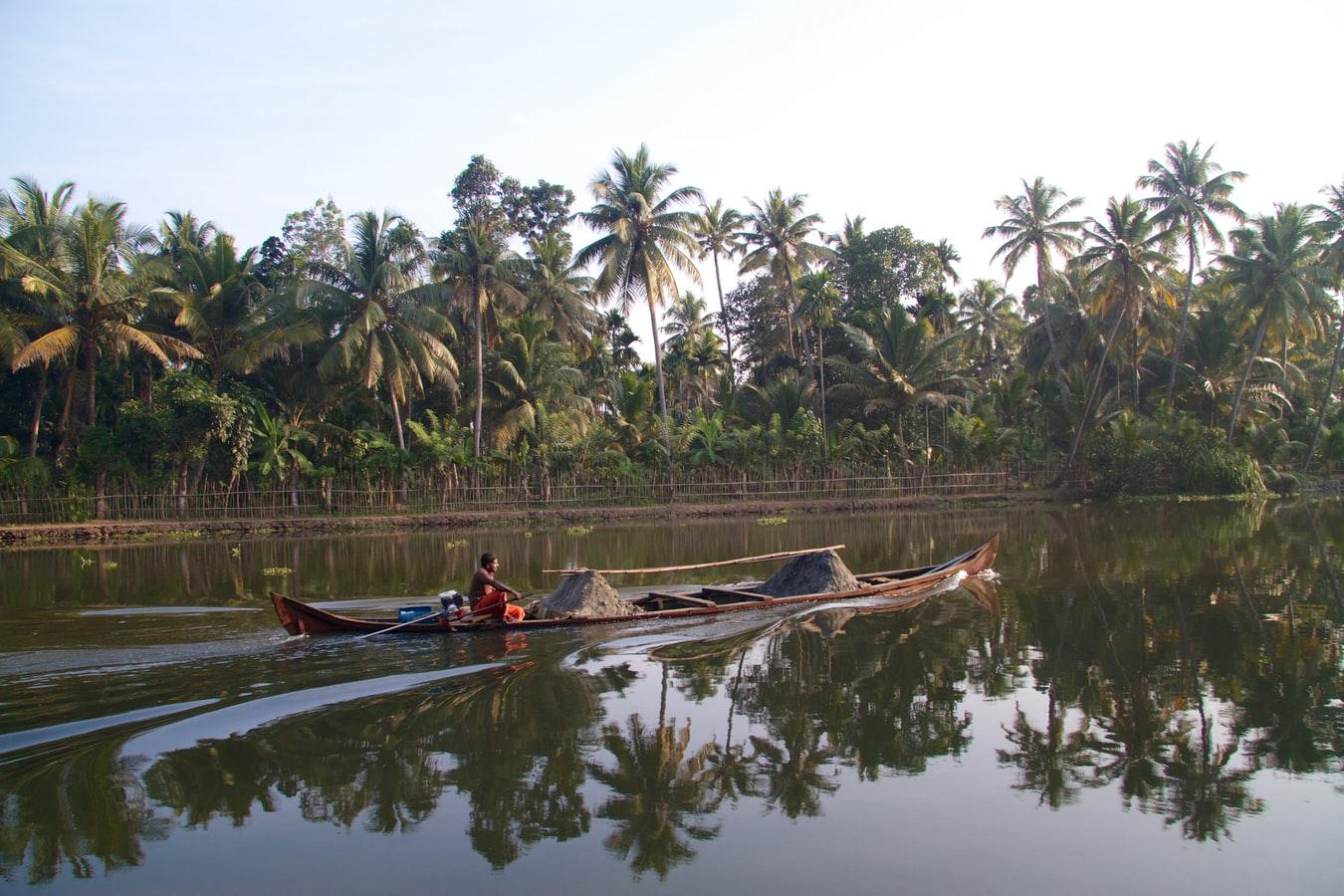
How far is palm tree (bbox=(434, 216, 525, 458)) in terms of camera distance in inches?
1040

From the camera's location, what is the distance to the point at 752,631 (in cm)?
946

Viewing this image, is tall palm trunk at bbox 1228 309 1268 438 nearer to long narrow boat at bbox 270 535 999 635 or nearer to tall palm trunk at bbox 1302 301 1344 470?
tall palm trunk at bbox 1302 301 1344 470

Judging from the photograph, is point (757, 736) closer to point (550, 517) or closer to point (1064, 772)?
point (1064, 772)

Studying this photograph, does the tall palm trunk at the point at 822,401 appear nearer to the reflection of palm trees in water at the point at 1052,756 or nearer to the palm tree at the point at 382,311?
the palm tree at the point at 382,311

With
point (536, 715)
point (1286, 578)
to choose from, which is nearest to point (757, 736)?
point (536, 715)

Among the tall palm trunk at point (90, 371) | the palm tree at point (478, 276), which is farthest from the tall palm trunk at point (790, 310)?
the tall palm trunk at point (90, 371)

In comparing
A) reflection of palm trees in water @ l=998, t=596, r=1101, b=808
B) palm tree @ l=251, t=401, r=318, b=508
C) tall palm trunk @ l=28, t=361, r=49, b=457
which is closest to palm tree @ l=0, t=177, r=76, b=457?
tall palm trunk @ l=28, t=361, r=49, b=457

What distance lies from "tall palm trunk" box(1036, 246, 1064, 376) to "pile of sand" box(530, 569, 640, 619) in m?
26.0

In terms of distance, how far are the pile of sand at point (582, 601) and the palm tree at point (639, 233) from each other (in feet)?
61.1

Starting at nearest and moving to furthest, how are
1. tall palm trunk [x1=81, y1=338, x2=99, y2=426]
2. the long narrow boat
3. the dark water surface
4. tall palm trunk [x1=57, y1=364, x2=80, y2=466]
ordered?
the dark water surface < the long narrow boat < tall palm trunk [x1=81, y1=338, x2=99, y2=426] < tall palm trunk [x1=57, y1=364, x2=80, y2=466]

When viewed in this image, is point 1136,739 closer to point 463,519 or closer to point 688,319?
point 463,519

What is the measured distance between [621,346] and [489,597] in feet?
92.0

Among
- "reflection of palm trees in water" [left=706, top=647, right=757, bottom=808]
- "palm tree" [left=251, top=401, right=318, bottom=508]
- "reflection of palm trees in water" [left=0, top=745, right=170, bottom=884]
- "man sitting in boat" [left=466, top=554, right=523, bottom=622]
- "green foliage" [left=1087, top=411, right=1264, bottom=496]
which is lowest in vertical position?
"reflection of palm trees in water" [left=706, top=647, right=757, bottom=808]

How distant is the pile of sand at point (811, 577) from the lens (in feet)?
36.2
